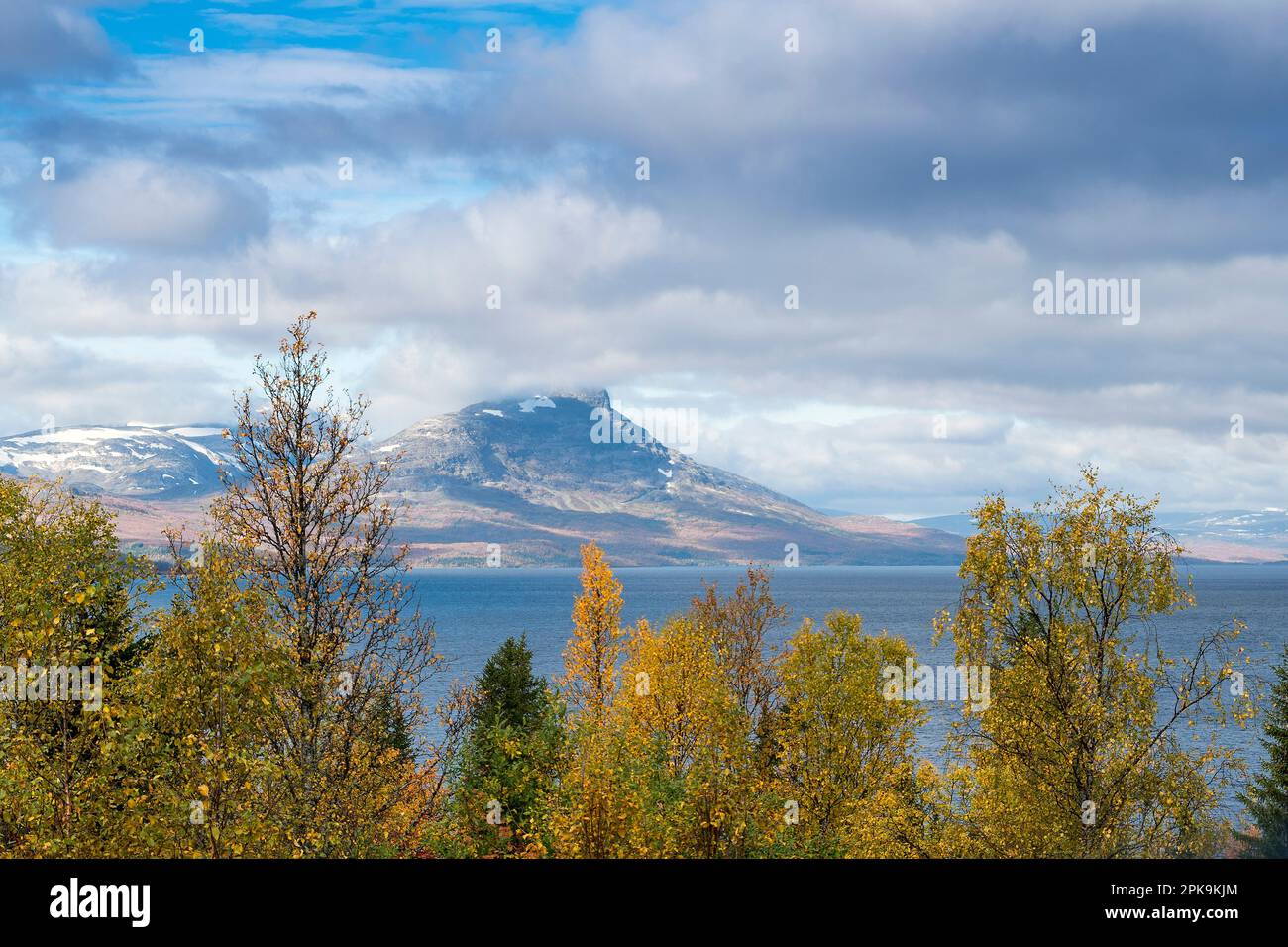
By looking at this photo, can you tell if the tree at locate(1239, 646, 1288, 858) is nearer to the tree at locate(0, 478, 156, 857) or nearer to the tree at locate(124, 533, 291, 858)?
the tree at locate(124, 533, 291, 858)

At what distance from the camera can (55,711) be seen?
2789 centimetres

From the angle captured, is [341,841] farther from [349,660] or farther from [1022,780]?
[1022,780]

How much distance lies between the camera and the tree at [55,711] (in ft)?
83.7

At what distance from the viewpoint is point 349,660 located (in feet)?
103

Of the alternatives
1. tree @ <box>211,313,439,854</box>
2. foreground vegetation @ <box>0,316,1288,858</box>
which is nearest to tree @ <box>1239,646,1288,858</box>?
foreground vegetation @ <box>0,316,1288,858</box>

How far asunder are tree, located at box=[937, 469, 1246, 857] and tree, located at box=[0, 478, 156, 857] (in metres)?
23.9

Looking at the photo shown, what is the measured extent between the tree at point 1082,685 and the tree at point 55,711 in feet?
78.3

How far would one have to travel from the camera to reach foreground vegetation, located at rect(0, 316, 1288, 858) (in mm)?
24969

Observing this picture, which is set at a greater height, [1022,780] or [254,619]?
[254,619]

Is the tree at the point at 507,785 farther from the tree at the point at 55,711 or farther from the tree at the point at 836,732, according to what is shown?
the tree at the point at 836,732

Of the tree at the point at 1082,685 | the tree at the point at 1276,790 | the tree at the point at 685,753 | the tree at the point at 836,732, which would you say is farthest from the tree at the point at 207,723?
the tree at the point at 1276,790
